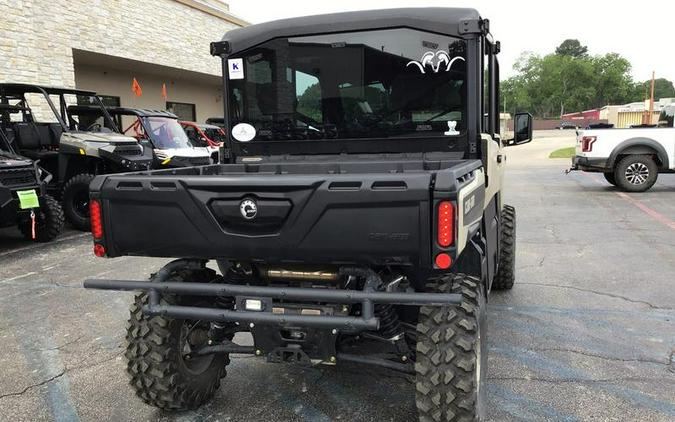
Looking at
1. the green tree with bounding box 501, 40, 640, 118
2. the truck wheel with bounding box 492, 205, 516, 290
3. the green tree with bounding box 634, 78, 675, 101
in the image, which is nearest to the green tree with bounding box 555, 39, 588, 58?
the green tree with bounding box 634, 78, 675, 101

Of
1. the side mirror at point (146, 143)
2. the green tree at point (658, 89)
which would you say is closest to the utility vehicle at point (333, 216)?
the side mirror at point (146, 143)

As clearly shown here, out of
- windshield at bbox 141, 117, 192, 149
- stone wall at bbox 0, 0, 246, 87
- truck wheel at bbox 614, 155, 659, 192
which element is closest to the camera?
windshield at bbox 141, 117, 192, 149

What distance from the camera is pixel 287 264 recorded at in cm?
284

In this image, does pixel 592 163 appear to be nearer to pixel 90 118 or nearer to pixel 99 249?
pixel 90 118

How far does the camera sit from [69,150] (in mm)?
9352

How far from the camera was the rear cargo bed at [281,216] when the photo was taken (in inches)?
92.2

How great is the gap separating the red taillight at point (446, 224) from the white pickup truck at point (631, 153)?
1178 cm

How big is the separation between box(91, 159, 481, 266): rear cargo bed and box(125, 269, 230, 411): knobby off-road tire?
446 millimetres

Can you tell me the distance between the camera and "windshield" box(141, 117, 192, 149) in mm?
11367

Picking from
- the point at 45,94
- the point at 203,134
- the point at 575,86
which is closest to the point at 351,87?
the point at 45,94

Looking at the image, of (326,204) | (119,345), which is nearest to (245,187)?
(326,204)

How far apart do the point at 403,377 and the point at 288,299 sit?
102 cm

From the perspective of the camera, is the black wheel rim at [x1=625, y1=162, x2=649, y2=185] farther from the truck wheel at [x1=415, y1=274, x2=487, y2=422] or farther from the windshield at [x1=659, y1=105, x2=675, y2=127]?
the truck wheel at [x1=415, y1=274, x2=487, y2=422]

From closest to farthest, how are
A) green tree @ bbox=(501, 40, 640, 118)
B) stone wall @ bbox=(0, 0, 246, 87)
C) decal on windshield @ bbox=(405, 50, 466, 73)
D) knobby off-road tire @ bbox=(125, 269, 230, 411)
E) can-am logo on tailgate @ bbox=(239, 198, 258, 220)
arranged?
can-am logo on tailgate @ bbox=(239, 198, 258, 220) → knobby off-road tire @ bbox=(125, 269, 230, 411) → decal on windshield @ bbox=(405, 50, 466, 73) → stone wall @ bbox=(0, 0, 246, 87) → green tree @ bbox=(501, 40, 640, 118)
